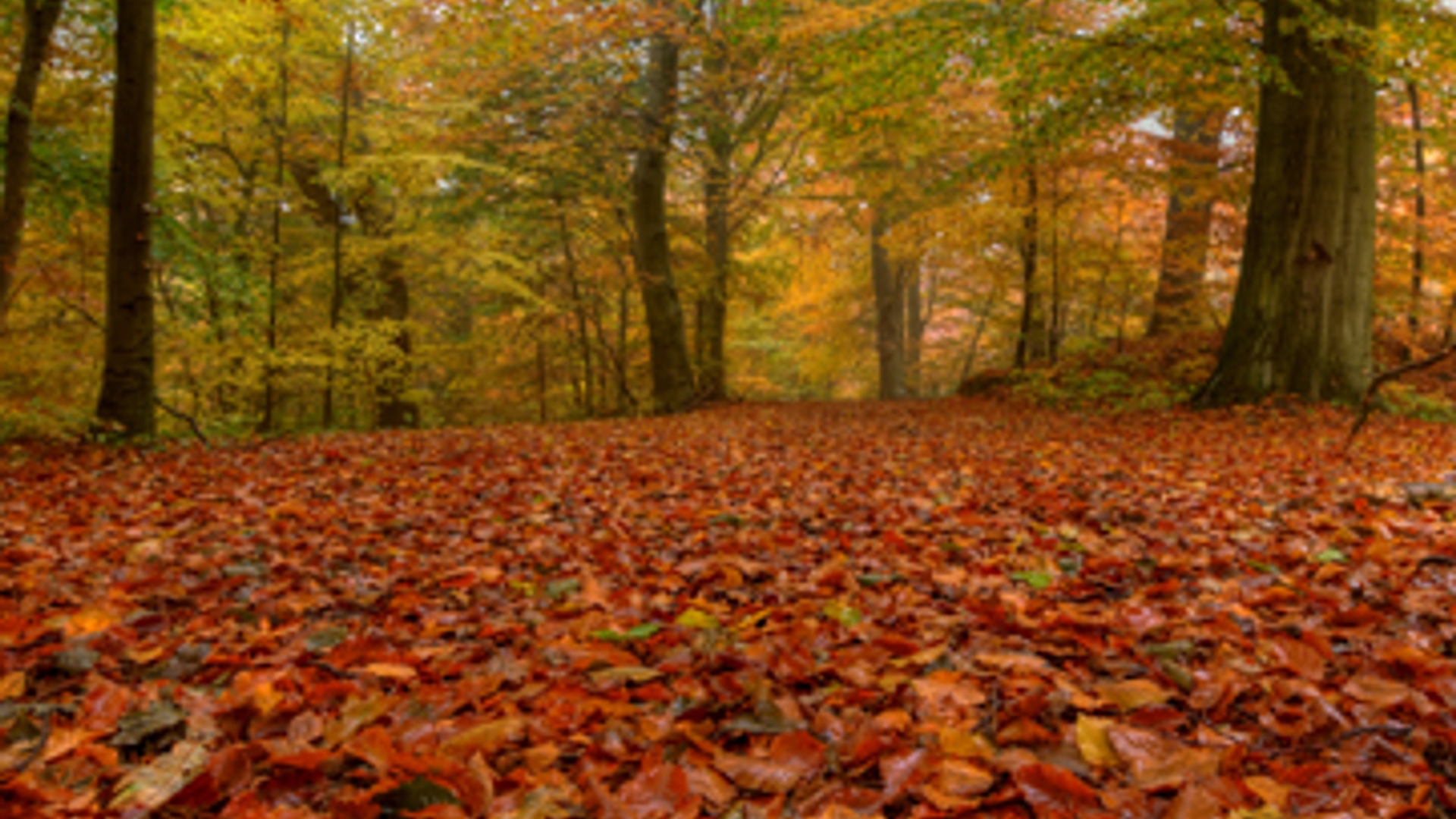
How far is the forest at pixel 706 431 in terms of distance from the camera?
1.57m

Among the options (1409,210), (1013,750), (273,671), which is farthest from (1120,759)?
(1409,210)

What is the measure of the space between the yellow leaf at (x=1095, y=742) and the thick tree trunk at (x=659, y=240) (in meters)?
9.60

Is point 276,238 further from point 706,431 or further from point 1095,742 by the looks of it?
point 1095,742

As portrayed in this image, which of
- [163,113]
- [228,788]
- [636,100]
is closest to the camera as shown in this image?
[228,788]

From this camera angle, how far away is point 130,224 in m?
5.60

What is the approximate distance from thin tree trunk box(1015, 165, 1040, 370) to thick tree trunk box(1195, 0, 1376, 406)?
11.3 ft

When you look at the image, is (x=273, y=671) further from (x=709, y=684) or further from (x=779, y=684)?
(x=779, y=684)

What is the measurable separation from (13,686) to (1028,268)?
12.0 meters

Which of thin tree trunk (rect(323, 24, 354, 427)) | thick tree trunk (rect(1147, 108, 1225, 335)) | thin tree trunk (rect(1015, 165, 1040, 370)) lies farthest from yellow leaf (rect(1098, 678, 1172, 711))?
thin tree trunk (rect(1015, 165, 1040, 370))

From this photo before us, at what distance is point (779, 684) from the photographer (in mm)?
1876

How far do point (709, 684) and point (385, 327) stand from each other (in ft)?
31.7

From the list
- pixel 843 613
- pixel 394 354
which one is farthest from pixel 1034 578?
pixel 394 354

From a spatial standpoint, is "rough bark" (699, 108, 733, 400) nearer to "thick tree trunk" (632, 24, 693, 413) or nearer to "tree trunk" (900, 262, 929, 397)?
"thick tree trunk" (632, 24, 693, 413)

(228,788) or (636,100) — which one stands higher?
(636,100)
